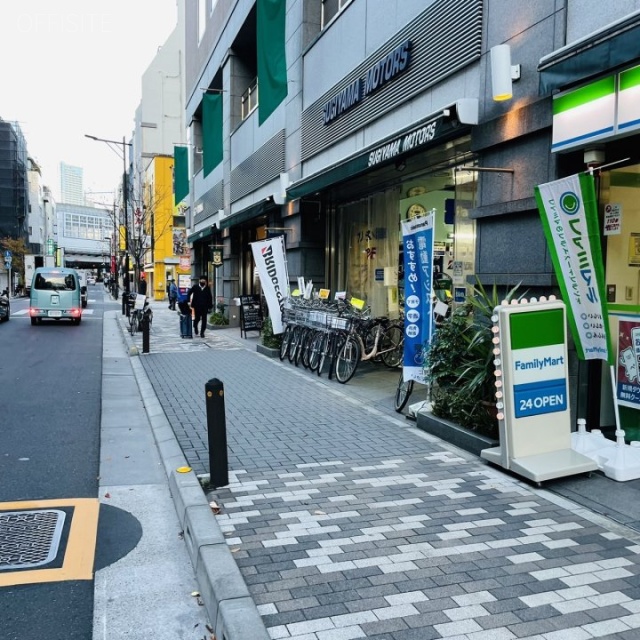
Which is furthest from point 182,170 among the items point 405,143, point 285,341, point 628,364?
point 628,364

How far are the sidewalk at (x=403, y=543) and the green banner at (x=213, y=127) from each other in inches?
787

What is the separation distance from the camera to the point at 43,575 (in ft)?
12.8

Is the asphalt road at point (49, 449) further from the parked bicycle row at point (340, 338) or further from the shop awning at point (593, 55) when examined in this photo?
the shop awning at point (593, 55)

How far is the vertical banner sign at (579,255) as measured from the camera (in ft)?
17.5

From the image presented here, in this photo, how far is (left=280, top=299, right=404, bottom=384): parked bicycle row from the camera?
10.7 meters

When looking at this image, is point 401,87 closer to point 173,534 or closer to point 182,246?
point 173,534

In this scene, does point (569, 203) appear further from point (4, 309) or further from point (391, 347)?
point (4, 309)

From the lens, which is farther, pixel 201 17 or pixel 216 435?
pixel 201 17

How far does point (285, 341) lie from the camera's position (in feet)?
44.2

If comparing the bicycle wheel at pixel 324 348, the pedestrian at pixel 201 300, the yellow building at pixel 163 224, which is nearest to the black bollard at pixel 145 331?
the pedestrian at pixel 201 300

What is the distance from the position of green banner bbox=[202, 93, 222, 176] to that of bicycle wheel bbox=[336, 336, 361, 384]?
16.8 metres

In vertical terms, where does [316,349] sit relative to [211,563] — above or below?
above

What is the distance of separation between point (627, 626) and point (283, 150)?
1505 cm

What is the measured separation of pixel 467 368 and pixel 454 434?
0.82 meters
